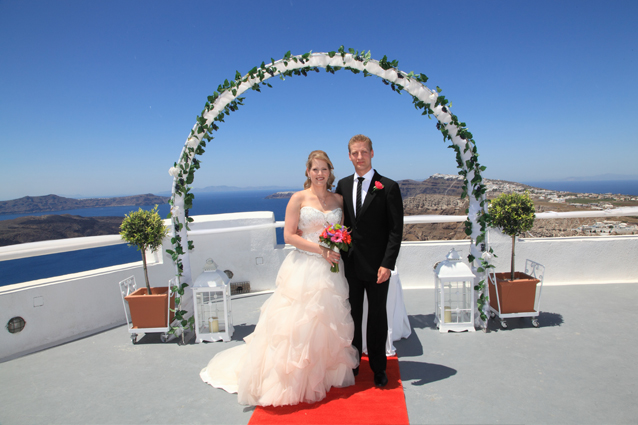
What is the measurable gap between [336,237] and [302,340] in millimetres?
777

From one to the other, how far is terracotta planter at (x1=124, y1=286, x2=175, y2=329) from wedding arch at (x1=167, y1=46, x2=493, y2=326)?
0.17m

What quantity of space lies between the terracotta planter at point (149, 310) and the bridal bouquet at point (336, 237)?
1996mm

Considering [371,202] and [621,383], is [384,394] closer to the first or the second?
[371,202]

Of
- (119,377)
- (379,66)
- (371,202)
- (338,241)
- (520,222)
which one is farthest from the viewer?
(520,222)

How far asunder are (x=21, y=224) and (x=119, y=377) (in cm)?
5184

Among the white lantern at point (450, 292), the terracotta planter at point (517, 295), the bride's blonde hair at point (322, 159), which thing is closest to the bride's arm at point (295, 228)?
the bride's blonde hair at point (322, 159)

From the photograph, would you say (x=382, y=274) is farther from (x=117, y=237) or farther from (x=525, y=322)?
(x=117, y=237)

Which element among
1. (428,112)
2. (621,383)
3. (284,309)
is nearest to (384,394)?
(284,309)

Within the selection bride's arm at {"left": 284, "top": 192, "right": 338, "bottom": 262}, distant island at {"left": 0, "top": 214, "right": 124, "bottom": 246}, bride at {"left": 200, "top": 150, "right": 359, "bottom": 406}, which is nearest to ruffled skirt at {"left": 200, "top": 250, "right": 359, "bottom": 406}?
bride at {"left": 200, "top": 150, "right": 359, "bottom": 406}

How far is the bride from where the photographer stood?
248 cm

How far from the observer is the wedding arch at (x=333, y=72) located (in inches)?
138

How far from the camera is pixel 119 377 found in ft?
9.71

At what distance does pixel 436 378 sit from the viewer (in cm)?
276

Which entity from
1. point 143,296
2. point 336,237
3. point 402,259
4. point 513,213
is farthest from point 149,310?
point 513,213
